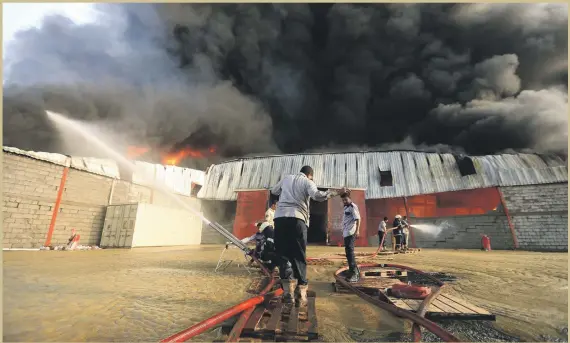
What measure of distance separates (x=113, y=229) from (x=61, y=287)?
1273 centimetres

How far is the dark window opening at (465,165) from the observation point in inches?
754

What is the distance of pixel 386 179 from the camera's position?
836 inches

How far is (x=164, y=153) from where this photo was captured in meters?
30.1

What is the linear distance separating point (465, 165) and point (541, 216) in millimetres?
5536

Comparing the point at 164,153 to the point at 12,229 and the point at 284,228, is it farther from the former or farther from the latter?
the point at 284,228

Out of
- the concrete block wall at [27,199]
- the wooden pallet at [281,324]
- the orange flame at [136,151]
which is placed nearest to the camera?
the wooden pallet at [281,324]

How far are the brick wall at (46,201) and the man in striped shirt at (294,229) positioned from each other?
48.3ft

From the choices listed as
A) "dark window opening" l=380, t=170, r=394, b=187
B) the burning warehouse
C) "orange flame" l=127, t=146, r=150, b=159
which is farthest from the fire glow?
"dark window opening" l=380, t=170, r=394, b=187

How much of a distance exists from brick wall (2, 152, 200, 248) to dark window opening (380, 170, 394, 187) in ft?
62.8

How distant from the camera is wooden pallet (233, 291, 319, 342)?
224 cm

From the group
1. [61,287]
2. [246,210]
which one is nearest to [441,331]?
[61,287]

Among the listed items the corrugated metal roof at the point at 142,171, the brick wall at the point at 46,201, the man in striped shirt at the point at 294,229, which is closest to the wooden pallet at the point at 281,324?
the man in striped shirt at the point at 294,229

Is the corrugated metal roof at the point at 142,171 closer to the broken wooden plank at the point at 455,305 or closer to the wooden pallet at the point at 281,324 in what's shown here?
the wooden pallet at the point at 281,324

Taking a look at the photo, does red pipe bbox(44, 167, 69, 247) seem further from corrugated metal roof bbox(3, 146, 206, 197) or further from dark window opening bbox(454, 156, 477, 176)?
dark window opening bbox(454, 156, 477, 176)
